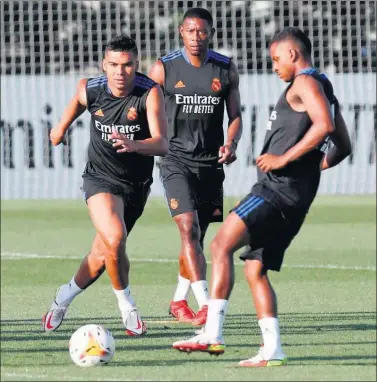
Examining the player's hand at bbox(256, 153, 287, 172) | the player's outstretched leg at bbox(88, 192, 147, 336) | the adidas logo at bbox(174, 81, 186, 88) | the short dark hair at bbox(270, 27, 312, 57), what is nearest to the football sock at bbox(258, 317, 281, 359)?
the player's hand at bbox(256, 153, 287, 172)

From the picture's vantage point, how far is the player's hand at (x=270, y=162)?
7.64 meters

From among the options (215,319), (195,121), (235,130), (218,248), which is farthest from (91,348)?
(195,121)

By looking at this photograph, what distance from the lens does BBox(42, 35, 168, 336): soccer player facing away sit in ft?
30.7

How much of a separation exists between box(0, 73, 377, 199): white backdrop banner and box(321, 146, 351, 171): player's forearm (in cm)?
1715

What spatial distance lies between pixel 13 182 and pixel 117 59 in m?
16.9

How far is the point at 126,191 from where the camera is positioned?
971cm

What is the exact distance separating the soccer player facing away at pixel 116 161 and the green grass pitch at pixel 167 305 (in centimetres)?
36

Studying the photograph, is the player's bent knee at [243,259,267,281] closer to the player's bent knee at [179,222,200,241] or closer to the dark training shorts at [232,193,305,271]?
the dark training shorts at [232,193,305,271]

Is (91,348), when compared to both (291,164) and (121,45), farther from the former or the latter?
(121,45)

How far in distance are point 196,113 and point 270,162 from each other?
3.18m

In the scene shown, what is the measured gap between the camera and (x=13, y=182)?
85.3 feet

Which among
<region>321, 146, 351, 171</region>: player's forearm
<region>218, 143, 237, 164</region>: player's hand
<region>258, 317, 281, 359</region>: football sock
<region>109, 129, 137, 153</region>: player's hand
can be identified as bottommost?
<region>258, 317, 281, 359</region>: football sock

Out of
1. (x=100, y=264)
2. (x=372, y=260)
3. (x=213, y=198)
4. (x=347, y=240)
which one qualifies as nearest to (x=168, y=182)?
(x=213, y=198)

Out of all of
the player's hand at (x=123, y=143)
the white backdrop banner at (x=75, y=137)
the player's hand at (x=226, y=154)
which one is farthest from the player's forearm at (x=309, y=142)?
the white backdrop banner at (x=75, y=137)
